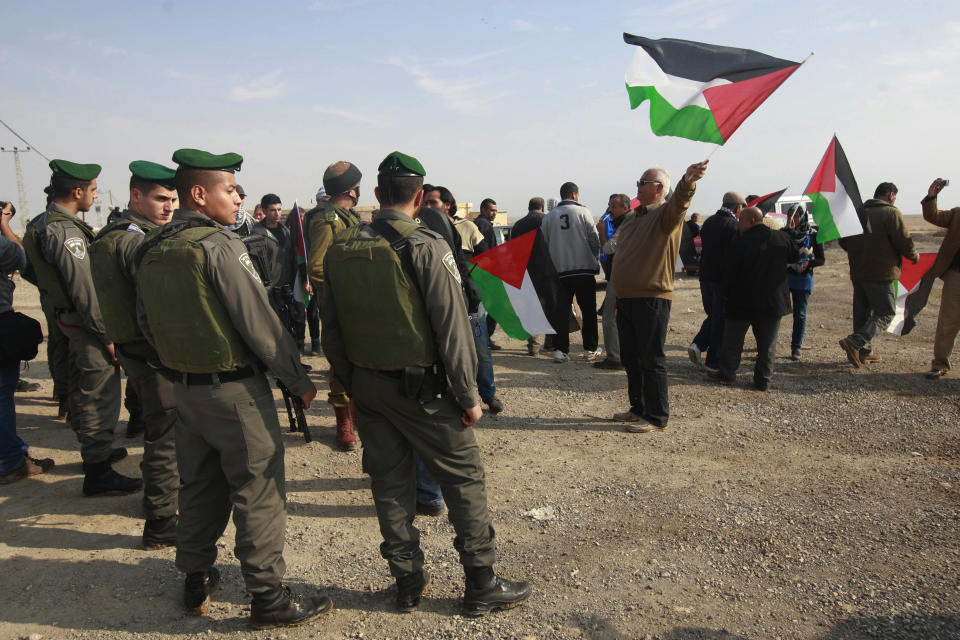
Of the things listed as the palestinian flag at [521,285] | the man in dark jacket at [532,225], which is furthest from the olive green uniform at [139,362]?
the man in dark jacket at [532,225]

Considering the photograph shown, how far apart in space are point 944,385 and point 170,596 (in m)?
7.47

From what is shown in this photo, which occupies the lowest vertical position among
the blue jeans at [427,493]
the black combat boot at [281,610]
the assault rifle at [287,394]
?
the black combat boot at [281,610]

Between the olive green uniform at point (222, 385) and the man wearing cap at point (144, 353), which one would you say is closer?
the olive green uniform at point (222, 385)

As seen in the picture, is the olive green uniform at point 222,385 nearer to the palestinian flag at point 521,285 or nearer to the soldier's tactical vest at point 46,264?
the soldier's tactical vest at point 46,264

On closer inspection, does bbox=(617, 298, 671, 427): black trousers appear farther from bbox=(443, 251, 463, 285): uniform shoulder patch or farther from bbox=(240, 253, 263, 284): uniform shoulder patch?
bbox=(240, 253, 263, 284): uniform shoulder patch

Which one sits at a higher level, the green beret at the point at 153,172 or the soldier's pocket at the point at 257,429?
the green beret at the point at 153,172

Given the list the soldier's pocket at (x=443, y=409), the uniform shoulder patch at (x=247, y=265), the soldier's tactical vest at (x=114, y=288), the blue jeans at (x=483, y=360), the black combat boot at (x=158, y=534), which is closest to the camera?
the uniform shoulder patch at (x=247, y=265)

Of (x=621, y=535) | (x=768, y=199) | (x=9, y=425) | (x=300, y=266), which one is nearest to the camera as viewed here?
(x=621, y=535)

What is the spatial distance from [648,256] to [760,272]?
81.4 inches

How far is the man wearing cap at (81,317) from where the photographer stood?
14.0ft

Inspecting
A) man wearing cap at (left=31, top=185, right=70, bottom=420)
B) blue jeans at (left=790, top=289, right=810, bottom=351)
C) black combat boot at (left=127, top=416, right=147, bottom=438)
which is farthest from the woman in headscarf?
man wearing cap at (left=31, top=185, right=70, bottom=420)

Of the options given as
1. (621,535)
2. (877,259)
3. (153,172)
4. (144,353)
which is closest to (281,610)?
(144,353)

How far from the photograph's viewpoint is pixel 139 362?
12.2ft

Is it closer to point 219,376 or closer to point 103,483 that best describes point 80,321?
point 103,483
